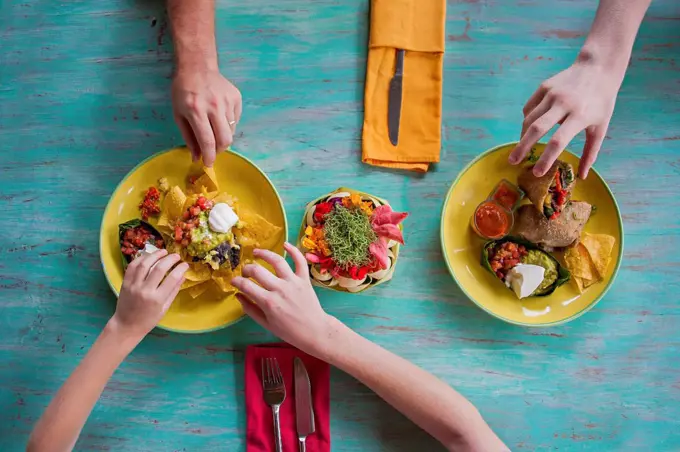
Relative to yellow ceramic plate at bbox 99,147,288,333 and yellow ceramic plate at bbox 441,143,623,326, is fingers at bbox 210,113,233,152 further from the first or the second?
yellow ceramic plate at bbox 441,143,623,326

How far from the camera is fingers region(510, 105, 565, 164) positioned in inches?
71.2

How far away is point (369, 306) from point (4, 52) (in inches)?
70.6

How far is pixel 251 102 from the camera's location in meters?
2.21

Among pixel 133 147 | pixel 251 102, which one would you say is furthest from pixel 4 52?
pixel 251 102

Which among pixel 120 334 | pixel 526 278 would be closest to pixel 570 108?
pixel 526 278

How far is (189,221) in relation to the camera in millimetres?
1951

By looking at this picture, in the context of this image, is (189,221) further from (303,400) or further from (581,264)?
(581,264)

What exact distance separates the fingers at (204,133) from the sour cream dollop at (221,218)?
190 mm

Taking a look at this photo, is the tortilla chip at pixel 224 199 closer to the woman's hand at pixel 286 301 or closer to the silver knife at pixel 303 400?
the woman's hand at pixel 286 301

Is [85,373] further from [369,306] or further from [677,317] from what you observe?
[677,317]

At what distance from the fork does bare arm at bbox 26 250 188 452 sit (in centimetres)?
49

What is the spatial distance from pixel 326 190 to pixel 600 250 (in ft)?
3.45

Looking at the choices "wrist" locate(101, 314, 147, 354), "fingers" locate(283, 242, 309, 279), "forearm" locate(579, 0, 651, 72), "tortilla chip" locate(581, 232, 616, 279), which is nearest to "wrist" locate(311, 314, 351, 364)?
"fingers" locate(283, 242, 309, 279)

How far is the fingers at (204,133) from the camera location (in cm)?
→ 186
